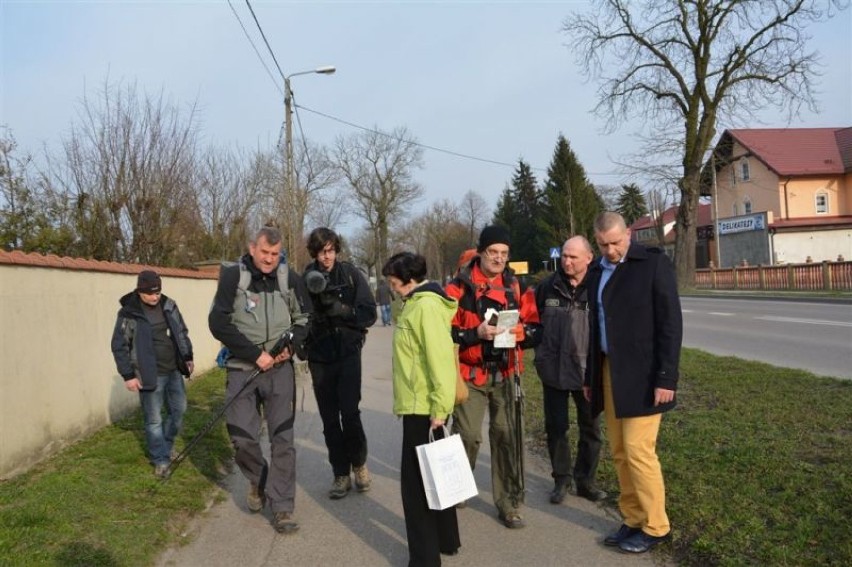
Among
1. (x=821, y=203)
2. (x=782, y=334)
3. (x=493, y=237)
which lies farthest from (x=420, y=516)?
(x=821, y=203)

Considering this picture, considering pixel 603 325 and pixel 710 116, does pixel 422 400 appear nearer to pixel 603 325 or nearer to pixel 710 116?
pixel 603 325

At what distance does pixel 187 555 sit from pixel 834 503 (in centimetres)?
396

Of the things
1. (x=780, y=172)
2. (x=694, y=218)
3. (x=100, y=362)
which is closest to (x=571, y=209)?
(x=780, y=172)

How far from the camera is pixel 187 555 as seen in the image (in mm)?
4430

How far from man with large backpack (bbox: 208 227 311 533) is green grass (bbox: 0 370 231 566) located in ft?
2.25

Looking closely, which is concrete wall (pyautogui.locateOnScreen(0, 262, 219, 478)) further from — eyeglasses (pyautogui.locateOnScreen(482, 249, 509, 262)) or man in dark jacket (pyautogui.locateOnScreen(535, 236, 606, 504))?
man in dark jacket (pyautogui.locateOnScreen(535, 236, 606, 504))

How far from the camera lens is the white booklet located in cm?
466

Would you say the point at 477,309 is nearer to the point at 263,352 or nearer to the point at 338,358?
the point at 338,358

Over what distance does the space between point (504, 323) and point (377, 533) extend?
1.63 m

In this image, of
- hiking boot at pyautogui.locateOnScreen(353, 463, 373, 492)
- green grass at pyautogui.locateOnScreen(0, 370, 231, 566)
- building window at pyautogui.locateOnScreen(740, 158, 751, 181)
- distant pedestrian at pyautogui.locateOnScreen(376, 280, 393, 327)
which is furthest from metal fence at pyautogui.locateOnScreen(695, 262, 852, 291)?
green grass at pyautogui.locateOnScreen(0, 370, 231, 566)

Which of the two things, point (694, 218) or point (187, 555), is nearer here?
point (187, 555)

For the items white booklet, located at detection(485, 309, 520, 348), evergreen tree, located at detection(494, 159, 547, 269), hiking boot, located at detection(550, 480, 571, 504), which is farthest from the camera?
evergreen tree, located at detection(494, 159, 547, 269)

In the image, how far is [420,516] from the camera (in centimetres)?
399

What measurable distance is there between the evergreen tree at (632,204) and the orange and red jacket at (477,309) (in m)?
73.1
